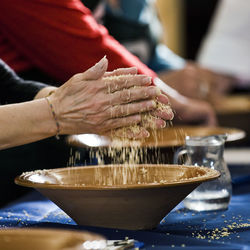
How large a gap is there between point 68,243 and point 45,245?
22 mm

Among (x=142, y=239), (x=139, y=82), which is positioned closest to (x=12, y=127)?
(x=139, y=82)

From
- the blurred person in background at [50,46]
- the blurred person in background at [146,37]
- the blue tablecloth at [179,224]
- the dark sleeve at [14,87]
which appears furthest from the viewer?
the blurred person in background at [146,37]

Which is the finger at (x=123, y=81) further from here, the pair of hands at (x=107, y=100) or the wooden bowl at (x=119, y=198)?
the wooden bowl at (x=119, y=198)

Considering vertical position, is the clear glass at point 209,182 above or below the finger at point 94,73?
below

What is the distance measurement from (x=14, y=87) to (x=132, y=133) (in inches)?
15.0

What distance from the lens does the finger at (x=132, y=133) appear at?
3.45ft

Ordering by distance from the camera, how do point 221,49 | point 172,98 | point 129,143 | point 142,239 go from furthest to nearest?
point 221,49 → point 172,98 → point 129,143 → point 142,239

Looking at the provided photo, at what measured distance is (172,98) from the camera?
6.78ft

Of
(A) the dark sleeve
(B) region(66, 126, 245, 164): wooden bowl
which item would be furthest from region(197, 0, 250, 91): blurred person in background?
(A) the dark sleeve

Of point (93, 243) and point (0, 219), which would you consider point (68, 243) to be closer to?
point (93, 243)

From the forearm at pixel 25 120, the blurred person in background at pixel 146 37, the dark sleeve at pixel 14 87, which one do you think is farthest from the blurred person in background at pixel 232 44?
the forearm at pixel 25 120

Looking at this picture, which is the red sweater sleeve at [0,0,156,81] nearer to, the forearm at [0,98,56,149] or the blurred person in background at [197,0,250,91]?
the forearm at [0,98,56,149]

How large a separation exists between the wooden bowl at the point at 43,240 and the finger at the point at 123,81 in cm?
48

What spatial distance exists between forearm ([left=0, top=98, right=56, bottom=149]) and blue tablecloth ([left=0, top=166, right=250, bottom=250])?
0.15 meters
